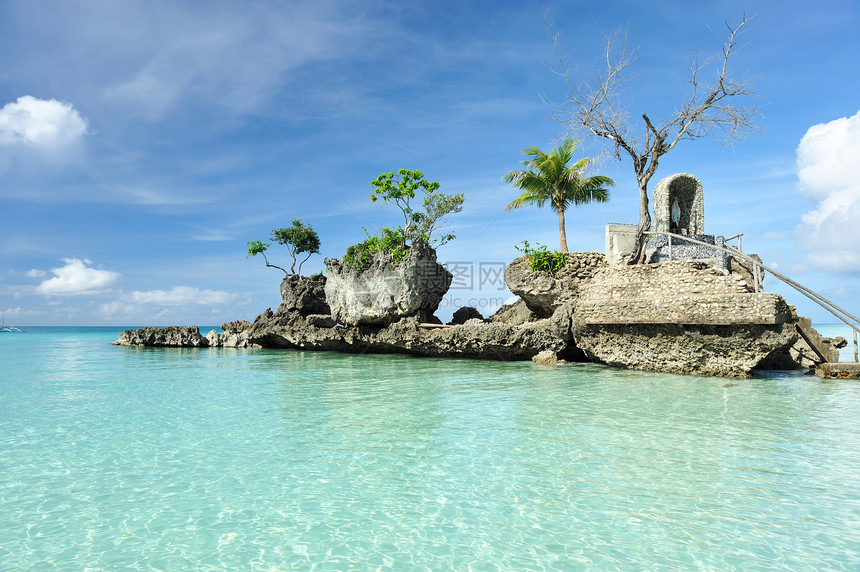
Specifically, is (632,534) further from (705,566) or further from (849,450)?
(849,450)

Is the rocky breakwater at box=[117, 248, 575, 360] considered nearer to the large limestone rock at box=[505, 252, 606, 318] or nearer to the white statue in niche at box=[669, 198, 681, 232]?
the large limestone rock at box=[505, 252, 606, 318]

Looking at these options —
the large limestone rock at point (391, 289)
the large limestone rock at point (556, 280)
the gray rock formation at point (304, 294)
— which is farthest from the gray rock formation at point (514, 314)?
the gray rock formation at point (304, 294)

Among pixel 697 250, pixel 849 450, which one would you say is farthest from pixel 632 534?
pixel 697 250

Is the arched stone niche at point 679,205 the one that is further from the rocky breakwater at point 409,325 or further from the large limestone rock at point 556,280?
the rocky breakwater at point 409,325

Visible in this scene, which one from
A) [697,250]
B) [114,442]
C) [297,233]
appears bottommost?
[114,442]

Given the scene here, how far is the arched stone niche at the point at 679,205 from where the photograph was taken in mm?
17297

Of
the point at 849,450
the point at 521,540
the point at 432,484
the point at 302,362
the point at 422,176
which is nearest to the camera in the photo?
the point at 521,540

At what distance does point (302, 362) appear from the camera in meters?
18.0

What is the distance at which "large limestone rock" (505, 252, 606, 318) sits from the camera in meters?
15.2

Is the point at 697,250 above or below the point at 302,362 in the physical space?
above

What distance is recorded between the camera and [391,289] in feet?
61.1

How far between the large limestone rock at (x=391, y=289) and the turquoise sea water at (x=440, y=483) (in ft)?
31.7

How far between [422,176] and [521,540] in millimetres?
18281

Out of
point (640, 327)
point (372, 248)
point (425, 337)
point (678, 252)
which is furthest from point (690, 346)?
point (372, 248)
